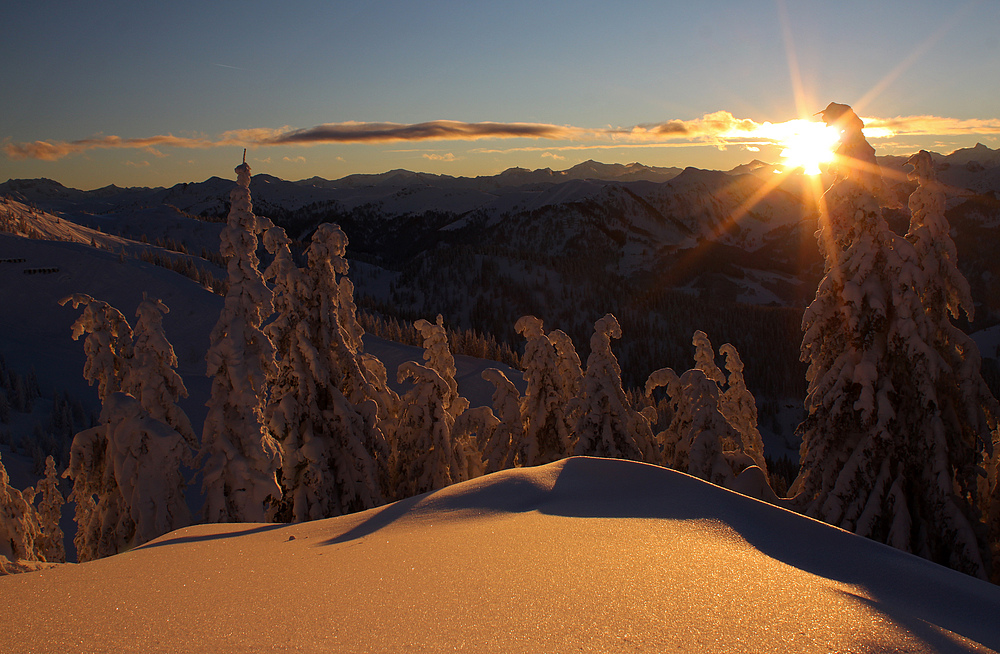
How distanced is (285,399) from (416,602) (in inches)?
523

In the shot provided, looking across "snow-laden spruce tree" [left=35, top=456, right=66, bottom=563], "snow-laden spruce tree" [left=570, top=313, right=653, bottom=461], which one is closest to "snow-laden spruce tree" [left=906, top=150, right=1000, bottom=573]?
"snow-laden spruce tree" [left=570, top=313, right=653, bottom=461]

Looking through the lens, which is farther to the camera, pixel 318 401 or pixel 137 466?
pixel 318 401

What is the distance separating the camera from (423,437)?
19.4 meters

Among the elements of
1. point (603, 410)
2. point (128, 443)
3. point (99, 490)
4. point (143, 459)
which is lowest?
point (99, 490)

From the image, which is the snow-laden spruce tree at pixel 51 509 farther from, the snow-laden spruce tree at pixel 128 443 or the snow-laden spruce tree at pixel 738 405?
the snow-laden spruce tree at pixel 738 405

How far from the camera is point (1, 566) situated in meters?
6.86

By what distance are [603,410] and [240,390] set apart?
36.5ft

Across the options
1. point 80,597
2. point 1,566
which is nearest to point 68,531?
point 1,566

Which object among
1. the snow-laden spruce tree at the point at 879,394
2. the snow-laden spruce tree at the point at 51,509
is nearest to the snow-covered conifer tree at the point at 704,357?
the snow-laden spruce tree at the point at 879,394

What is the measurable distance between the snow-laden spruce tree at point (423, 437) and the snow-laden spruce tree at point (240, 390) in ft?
19.5

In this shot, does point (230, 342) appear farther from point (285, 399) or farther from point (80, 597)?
point (80, 597)

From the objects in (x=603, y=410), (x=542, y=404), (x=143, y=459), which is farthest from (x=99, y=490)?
(x=603, y=410)

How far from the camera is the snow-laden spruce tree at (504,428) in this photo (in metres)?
21.5

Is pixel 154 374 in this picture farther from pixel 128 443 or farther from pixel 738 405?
pixel 738 405
